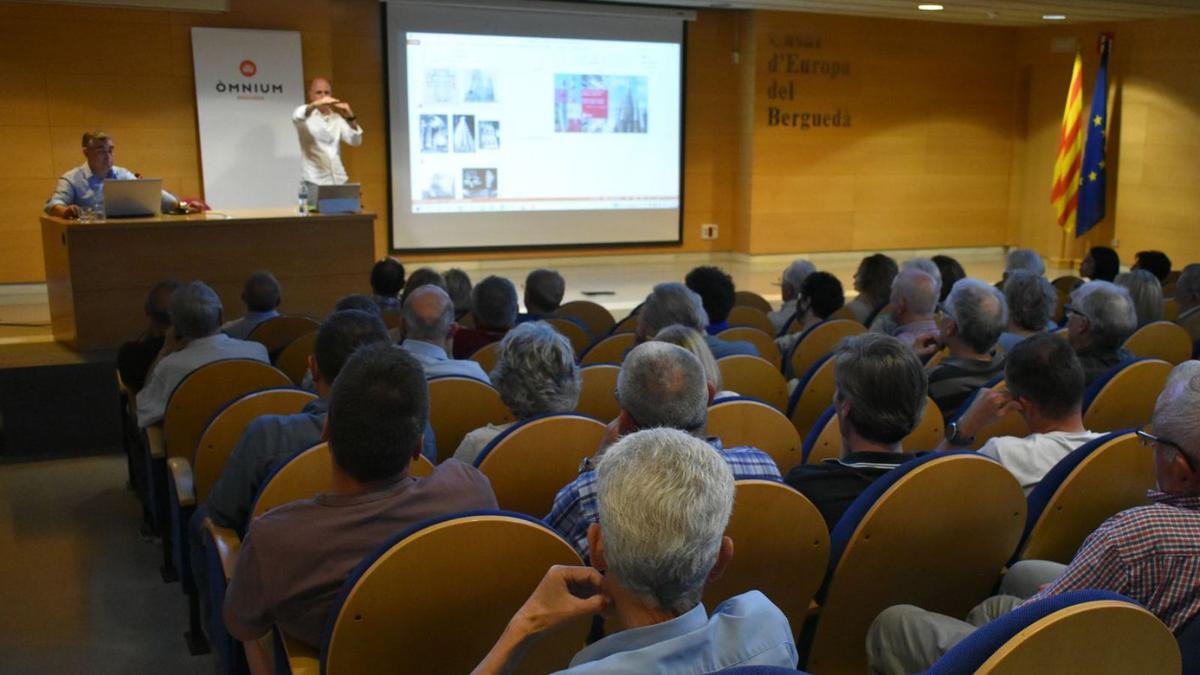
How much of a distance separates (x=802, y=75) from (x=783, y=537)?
399 inches

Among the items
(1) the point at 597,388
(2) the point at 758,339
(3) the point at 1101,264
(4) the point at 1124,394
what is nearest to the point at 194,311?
(1) the point at 597,388

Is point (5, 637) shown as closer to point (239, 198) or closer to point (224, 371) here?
point (224, 371)

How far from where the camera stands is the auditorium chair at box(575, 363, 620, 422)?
3467 mm

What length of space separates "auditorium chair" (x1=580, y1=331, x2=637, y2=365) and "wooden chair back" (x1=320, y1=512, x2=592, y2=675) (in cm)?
253

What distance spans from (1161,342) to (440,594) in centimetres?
367

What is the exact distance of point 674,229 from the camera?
11555 mm

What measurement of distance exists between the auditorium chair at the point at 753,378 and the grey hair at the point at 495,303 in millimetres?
1146

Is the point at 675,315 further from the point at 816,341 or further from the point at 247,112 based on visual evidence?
the point at 247,112

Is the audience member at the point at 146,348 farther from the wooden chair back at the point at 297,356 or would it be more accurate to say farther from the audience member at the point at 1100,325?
the audience member at the point at 1100,325

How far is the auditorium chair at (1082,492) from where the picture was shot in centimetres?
221

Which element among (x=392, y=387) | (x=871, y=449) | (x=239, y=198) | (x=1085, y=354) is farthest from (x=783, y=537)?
(x=239, y=198)

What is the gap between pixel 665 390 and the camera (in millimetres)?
2334

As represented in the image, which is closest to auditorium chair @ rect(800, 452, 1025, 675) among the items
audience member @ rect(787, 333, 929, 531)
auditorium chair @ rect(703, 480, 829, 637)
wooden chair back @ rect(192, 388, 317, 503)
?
auditorium chair @ rect(703, 480, 829, 637)

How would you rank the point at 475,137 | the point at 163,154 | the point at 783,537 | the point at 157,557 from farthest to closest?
the point at 475,137 → the point at 163,154 → the point at 157,557 → the point at 783,537
